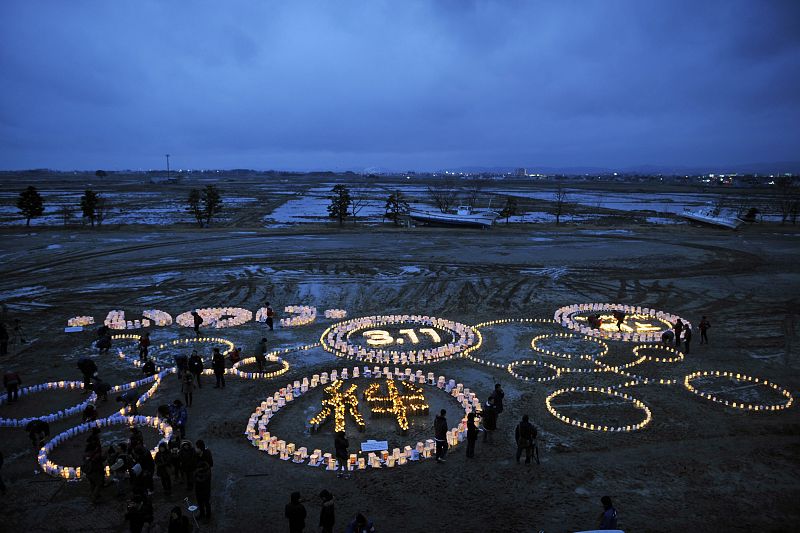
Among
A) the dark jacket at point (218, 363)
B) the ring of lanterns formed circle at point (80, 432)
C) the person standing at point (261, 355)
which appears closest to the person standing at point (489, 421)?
the person standing at point (261, 355)

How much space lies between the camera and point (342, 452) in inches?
480

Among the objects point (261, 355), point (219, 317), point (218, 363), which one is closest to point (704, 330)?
point (261, 355)

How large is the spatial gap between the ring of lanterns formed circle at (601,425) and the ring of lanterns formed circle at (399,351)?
15.3 feet

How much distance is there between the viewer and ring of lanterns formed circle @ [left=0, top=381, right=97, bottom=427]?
1447cm

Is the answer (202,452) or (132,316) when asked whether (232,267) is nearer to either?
(132,316)

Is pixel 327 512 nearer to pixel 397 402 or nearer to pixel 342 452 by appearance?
pixel 342 452

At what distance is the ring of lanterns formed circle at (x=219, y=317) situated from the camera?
79.1 ft

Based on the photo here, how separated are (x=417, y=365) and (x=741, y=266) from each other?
31416 mm

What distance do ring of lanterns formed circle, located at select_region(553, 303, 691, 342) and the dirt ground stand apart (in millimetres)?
929

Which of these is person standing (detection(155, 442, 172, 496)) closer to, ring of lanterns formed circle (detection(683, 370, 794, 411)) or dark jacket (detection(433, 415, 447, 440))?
dark jacket (detection(433, 415, 447, 440))

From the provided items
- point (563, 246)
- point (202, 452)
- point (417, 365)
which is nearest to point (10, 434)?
point (202, 452)

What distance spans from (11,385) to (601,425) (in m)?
18.4

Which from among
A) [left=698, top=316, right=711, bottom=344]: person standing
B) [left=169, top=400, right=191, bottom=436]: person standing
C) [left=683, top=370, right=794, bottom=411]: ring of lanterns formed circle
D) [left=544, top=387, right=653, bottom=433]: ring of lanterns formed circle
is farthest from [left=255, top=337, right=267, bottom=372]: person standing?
[left=698, top=316, right=711, bottom=344]: person standing

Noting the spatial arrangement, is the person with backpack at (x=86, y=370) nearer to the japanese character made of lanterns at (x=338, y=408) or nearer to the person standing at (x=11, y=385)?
the person standing at (x=11, y=385)
